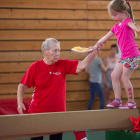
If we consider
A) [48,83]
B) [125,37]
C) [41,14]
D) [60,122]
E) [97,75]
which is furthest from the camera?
[41,14]

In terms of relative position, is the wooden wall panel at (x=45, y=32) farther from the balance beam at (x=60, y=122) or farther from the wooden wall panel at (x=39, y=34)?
the balance beam at (x=60, y=122)

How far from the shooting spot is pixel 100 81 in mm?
4555

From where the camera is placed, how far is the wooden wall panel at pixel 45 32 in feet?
15.6

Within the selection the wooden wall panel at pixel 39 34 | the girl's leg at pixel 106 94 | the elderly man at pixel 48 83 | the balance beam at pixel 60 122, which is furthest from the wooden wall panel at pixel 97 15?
the balance beam at pixel 60 122

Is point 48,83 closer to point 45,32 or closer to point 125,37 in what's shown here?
point 125,37

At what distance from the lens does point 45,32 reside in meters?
4.87

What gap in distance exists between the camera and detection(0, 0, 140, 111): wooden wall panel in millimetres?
4770

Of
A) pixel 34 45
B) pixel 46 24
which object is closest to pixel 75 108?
pixel 34 45

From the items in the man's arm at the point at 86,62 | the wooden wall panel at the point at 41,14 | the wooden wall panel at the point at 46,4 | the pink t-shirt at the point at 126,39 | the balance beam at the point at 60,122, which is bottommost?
the balance beam at the point at 60,122

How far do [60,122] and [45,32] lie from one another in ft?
11.0

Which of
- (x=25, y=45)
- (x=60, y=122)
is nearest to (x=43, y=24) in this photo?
(x=25, y=45)

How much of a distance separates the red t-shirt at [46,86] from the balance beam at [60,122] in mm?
347

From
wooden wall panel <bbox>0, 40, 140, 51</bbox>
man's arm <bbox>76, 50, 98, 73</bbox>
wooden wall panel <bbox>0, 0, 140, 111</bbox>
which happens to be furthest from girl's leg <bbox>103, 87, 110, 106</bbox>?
man's arm <bbox>76, 50, 98, 73</bbox>

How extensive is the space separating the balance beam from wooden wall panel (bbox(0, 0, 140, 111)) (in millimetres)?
3055
